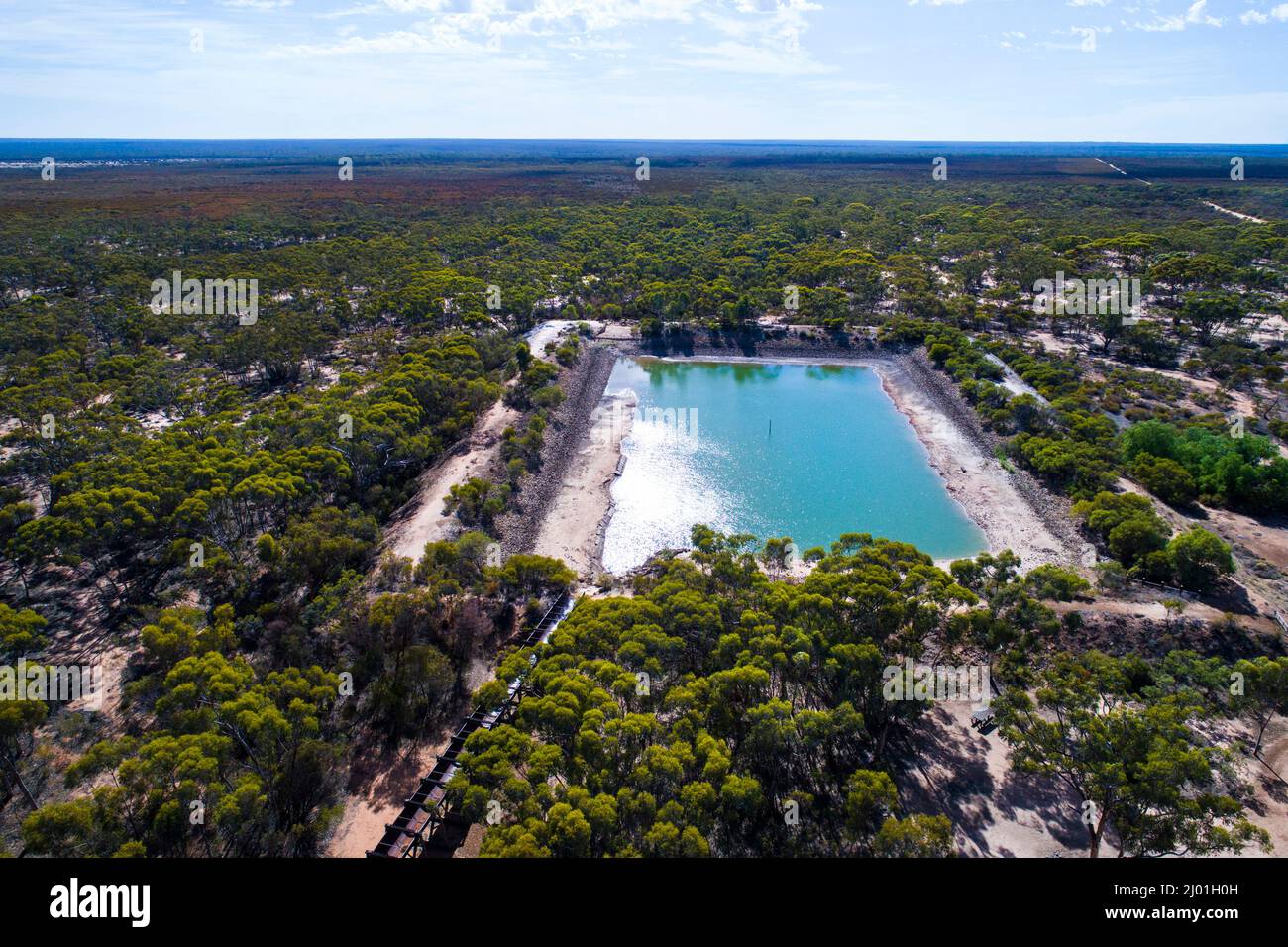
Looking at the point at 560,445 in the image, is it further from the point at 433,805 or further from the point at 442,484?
the point at 433,805

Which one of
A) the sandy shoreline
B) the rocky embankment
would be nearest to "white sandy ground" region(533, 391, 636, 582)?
the sandy shoreline

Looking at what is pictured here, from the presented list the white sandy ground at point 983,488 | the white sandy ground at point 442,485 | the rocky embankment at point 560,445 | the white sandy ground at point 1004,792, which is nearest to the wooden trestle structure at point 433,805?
the white sandy ground at point 442,485

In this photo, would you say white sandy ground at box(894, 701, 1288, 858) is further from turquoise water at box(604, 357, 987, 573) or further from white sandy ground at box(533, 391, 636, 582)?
white sandy ground at box(533, 391, 636, 582)

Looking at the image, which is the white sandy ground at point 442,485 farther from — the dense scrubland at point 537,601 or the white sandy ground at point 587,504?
the white sandy ground at point 587,504

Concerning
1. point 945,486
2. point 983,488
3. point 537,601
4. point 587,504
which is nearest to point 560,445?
point 587,504
